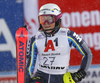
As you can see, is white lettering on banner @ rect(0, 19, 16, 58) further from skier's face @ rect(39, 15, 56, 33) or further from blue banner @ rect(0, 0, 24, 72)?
skier's face @ rect(39, 15, 56, 33)

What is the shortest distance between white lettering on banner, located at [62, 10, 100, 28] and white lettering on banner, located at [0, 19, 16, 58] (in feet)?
4.43

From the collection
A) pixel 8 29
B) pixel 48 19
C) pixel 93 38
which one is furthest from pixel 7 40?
pixel 48 19

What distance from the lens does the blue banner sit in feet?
19.0

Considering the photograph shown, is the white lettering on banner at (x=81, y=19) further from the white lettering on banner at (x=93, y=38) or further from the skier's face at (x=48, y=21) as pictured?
the skier's face at (x=48, y=21)

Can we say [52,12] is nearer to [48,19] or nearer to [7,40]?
[48,19]

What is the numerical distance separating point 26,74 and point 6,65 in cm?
235

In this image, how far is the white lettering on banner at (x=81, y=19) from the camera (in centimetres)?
576

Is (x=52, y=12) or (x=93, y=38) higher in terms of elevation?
(x=52, y=12)

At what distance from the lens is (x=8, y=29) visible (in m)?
5.83

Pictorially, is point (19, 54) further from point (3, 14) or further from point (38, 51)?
point (3, 14)

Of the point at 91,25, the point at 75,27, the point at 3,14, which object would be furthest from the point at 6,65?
the point at 91,25

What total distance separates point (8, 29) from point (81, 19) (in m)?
1.82

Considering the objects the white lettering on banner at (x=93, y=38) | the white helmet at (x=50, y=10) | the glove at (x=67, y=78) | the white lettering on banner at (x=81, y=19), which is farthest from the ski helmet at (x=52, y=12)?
the white lettering on banner at (x=93, y=38)

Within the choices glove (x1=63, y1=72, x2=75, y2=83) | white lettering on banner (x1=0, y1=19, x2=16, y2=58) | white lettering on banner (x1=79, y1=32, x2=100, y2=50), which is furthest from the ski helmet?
white lettering on banner (x1=0, y1=19, x2=16, y2=58)
